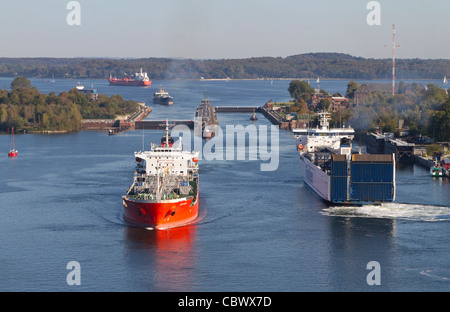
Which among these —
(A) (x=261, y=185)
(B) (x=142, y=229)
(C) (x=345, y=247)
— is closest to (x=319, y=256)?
(C) (x=345, y=247)

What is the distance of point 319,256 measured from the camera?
19.0 metres

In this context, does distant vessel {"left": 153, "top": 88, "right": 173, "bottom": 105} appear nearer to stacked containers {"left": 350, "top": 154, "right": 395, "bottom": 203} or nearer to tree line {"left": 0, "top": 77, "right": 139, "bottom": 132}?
tree line {"left": 0, "top": 77, "right": 139, "bottom": 132}

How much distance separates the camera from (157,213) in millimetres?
21609

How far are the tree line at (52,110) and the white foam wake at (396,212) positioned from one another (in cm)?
3091

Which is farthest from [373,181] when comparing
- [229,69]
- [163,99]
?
[229,69]

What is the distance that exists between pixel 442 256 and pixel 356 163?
19.9 feet

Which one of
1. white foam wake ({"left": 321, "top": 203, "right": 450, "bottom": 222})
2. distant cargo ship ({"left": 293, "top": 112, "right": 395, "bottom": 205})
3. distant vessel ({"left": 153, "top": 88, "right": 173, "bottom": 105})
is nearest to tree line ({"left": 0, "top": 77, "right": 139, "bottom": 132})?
distant vessel ({"left": 153, "top": 88, "right": 173, "bottom": 105})

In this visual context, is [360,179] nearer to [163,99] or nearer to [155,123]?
[155,123]

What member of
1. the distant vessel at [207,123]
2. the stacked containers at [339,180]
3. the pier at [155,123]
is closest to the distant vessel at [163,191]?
the stacked containers at [339,180]

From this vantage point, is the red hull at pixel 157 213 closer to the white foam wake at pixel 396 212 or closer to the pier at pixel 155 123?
the white foam wake at pixel 396 212

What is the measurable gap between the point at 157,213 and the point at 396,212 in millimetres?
7138

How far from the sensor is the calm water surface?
56.5 ft

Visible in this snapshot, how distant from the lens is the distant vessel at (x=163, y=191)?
21.7 meters

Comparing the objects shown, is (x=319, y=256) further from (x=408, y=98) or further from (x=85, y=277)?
(x=408, y=98)
